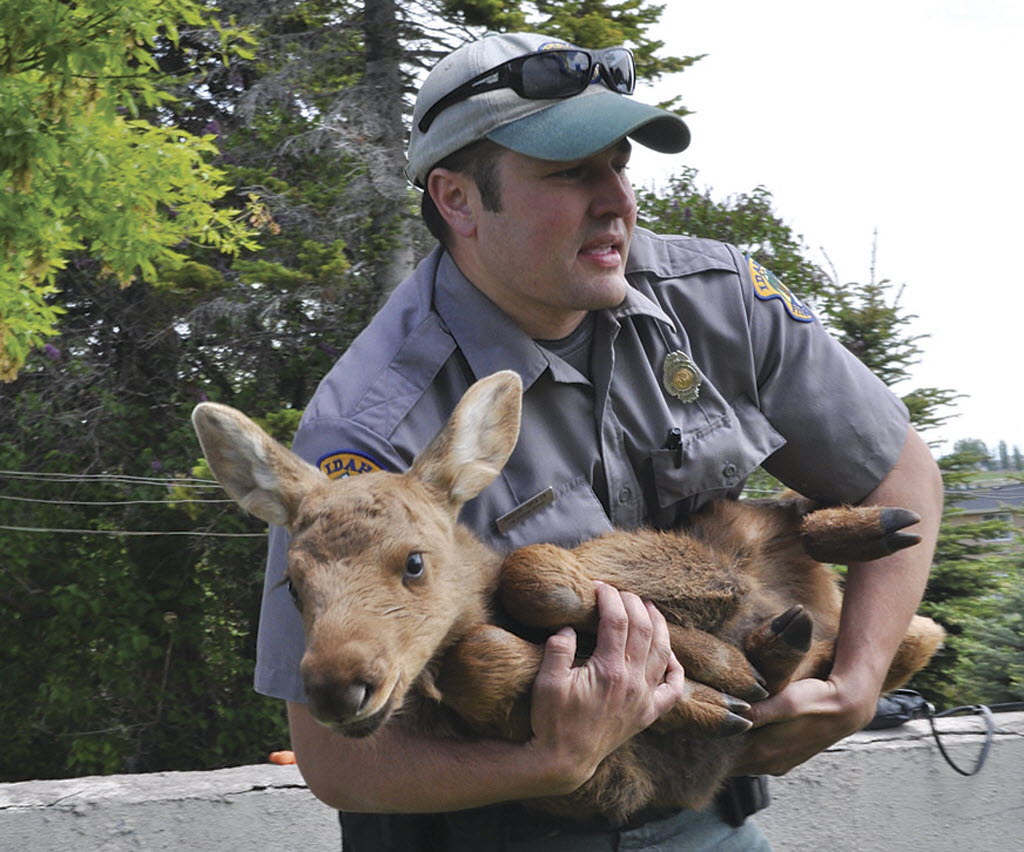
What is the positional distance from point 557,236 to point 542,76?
0.42 meters

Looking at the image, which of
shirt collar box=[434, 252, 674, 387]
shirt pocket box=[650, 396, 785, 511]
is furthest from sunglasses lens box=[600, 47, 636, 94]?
shirt pocket box=[650, 396, 785, 511]

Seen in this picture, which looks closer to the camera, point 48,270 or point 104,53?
point 104,53

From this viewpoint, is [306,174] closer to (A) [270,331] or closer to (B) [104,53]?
(A) [270,331]

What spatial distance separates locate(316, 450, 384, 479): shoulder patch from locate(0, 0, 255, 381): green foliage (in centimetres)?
470

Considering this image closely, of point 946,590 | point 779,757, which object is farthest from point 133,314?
point 779,757

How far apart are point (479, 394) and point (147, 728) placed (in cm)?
925

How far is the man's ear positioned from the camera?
2.86 m

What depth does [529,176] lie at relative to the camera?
274cm

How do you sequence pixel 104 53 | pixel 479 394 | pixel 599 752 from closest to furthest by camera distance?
pixel 599 752
pixel 479 394
pixel 104 53

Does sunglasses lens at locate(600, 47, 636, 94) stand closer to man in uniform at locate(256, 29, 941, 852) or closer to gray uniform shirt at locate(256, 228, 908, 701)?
man in uniform at locate(256, 29, 941, 852)

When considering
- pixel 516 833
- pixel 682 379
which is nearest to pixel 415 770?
pixel 516 833

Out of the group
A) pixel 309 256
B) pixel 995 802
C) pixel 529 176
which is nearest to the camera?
pixel 529 176

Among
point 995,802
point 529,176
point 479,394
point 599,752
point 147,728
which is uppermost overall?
point 529,176

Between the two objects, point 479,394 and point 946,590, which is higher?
point 479,394
